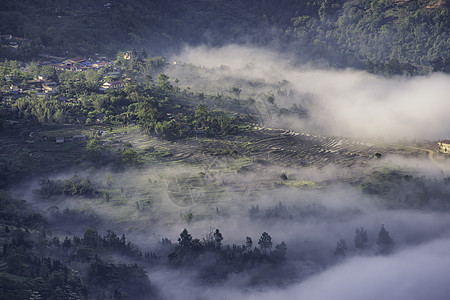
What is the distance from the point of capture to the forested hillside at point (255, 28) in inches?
3380

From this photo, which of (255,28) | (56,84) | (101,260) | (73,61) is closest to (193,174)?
(101,260)

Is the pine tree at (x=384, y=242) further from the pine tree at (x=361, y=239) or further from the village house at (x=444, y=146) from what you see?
the village house at (x=444, y=146)

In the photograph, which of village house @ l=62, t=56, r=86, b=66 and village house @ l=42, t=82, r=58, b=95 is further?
village house @ l=62, t=56, r=86, b=66

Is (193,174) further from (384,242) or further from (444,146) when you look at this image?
(444,146)

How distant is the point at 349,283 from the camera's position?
1346 inches

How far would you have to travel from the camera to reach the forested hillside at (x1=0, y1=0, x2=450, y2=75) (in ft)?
282

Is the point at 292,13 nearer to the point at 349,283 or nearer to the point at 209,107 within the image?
the point at 209,107

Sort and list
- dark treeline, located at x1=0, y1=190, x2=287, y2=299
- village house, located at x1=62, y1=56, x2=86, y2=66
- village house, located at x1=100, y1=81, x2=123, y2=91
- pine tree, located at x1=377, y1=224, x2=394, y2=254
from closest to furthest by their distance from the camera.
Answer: dark treeline, located at x1=0, y1=190, x2=287, y2=299 < pine tree, located at x1=377, y1=224, x2=394, y2=254 < village house, located at x1=100, y1=81, x2=123, y2=91 < village house, located at x1=62, y1=56, x2=86, y2=66

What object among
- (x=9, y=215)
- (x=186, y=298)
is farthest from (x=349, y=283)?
(x=9, y=215)

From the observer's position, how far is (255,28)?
110000 mm

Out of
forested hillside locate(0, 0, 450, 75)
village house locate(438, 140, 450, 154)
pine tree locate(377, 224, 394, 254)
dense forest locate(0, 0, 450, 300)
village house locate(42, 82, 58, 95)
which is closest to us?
dense forest locate(0, 0, 450, 300)

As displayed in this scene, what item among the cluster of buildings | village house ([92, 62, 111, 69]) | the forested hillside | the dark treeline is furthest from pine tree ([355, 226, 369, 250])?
the forested hillside

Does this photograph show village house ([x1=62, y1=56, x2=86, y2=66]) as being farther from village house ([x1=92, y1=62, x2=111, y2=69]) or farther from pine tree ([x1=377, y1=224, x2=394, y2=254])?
pine tree ([x1=377, y1=224, x2=394, y2=254])

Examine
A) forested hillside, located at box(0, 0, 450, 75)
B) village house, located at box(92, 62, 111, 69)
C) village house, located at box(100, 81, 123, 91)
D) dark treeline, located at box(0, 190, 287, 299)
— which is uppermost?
forested hillside, located at box(0, 0, 450, 75)
